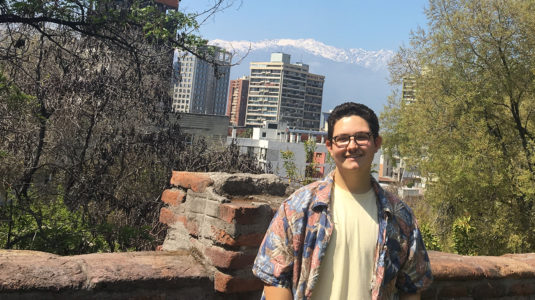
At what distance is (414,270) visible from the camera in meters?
1.94

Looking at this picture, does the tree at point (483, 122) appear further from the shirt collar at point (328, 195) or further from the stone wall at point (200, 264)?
the shirt collar at point (328, 195)

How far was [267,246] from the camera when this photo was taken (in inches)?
72.3

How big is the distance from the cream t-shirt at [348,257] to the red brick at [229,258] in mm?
748

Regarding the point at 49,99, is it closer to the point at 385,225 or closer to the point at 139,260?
the point at 139,260

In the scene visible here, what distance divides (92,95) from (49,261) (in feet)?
26.8

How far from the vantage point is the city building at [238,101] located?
5876 inches

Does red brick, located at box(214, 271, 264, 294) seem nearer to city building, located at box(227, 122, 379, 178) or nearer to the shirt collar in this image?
the shirt collar

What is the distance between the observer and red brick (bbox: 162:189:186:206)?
116 inches

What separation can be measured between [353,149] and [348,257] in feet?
1.36

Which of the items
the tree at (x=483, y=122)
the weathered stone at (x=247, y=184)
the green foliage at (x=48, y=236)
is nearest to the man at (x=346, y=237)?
the weathered stone at (x=247, y=184)

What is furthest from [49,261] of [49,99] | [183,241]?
[49,99]

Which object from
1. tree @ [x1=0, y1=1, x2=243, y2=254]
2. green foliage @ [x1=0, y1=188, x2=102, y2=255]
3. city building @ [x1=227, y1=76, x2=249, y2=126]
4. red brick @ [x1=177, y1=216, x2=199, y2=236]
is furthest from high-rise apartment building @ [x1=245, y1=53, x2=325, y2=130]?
red brick @ [x1=177, y1=216, x2=199, y2=236]

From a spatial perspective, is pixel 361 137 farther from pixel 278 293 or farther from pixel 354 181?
pixel 278 293

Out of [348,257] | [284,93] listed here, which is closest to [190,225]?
[348,257]
